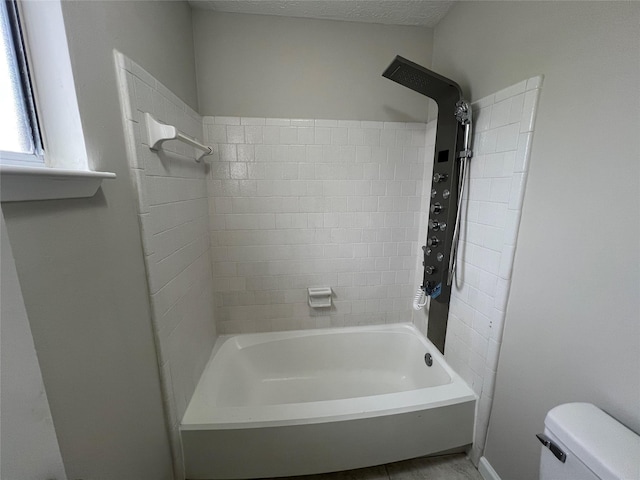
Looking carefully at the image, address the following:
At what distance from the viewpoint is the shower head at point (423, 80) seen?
4.30ft

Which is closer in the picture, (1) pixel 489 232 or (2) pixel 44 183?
(2) pixel 44 183

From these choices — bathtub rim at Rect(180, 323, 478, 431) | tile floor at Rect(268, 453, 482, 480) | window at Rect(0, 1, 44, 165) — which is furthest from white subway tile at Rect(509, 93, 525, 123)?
tile floor at Rect(268, 453, 482, 480)

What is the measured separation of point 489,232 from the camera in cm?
128

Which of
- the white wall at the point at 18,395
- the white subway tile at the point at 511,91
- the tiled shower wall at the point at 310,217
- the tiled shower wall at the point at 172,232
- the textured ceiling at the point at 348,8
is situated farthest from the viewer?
the tiled shower wall at the point at 310,217

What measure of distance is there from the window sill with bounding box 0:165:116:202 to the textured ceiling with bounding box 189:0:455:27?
1.46m

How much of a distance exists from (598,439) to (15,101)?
1755 mm

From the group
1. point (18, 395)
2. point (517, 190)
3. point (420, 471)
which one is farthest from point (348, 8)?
point (420, 471)

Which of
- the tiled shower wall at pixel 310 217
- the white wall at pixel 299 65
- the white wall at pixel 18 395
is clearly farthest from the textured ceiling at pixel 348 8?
the white wall at pixel 18 395

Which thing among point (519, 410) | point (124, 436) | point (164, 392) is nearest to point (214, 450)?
point (164, 392)

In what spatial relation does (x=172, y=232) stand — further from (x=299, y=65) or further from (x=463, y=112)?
(x=463, y=112)

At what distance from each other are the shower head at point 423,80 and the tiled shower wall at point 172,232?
111cm

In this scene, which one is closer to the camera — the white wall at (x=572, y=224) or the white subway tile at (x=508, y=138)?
the white wall at (x=572, y=224)

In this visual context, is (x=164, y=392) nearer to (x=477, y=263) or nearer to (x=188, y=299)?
(x=188, y=299)

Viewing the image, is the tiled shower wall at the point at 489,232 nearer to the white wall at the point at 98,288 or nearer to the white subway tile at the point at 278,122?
the white subway tile at the point at 278,122
